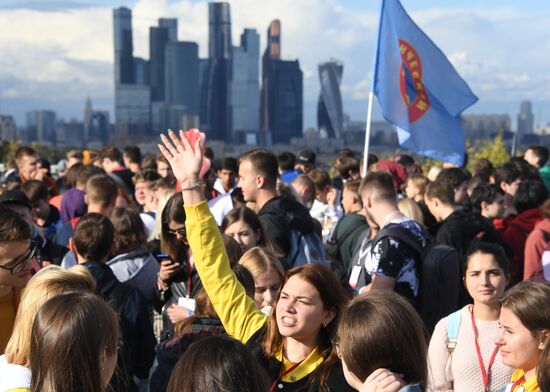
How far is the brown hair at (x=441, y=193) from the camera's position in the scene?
7.50 meters

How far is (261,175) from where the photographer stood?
668cm

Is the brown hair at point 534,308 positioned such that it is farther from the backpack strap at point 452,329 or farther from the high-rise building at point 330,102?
the high-rise building at point 330,102

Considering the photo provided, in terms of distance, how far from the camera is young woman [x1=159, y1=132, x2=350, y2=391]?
384 cm

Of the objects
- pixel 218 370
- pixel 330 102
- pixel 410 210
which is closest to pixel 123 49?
pixel 330 102

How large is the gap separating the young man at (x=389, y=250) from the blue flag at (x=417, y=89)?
3.91 metres

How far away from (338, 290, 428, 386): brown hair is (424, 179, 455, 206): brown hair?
4361mm

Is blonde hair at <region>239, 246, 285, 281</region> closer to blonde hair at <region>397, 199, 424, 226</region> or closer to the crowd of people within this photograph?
the crowd of people

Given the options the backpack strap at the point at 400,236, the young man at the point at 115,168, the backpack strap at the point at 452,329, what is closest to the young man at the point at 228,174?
the young man at the point at 115,168

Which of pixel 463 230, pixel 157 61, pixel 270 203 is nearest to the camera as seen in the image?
pixel 270 203

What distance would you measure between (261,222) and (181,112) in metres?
123

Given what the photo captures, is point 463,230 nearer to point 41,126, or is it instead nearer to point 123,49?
point 41,126

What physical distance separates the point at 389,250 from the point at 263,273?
1.04 meters

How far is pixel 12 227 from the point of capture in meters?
Result: 4.44

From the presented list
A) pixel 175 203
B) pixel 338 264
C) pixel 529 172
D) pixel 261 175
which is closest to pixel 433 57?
pixel 529 172
